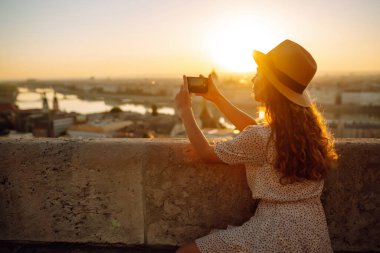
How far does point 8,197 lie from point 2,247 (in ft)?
1.01

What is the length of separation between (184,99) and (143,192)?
0.55 metres

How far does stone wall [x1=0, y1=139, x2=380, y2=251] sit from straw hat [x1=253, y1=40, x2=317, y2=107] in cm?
54

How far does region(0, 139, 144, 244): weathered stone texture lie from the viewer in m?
1.82

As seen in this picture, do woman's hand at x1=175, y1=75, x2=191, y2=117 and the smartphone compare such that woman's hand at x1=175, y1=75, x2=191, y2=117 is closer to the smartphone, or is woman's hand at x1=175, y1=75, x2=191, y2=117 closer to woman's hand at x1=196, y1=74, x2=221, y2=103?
the smartphone

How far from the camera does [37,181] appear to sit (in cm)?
184

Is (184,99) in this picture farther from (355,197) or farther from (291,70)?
(355,197)

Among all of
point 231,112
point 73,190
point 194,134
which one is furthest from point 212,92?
point 73,190

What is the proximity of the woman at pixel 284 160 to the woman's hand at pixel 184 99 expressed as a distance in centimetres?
28

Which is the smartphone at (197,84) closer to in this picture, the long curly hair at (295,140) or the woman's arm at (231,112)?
the woman's arm at (231,112)

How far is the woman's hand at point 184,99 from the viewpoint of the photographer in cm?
163

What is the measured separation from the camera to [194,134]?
5.14 ft

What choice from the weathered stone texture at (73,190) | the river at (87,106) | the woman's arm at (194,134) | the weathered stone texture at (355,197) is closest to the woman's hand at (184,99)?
the woman's arm at (194,134)

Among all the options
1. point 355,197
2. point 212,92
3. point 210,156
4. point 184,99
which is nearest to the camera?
point 210,156

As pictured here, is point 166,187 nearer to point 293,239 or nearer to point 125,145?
point 125,145
